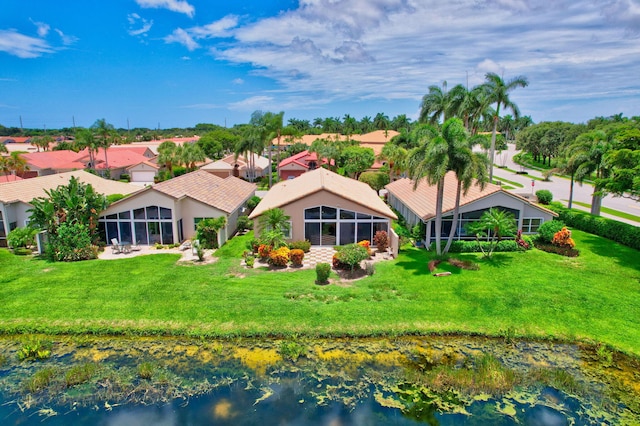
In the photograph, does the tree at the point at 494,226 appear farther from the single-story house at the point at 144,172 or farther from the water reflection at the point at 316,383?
the single-story house at the point at 144,172

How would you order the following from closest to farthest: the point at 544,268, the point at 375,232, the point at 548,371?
the point at 548,371 → the point at 544,268 → the point at 375,232

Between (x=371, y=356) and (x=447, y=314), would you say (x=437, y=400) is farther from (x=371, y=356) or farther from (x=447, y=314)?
(x=447, y=314)

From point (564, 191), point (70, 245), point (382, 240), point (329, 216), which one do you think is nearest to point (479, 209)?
point (382, 240)

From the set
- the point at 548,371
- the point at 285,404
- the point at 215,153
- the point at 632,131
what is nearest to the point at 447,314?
the point at 548,371

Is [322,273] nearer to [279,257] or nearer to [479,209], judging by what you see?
[279,257]

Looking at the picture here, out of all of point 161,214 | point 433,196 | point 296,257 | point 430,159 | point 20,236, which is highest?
point 430,159

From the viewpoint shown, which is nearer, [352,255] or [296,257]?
[352,255]

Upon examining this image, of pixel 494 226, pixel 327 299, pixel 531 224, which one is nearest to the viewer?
pixel 327 299

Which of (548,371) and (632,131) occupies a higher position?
(632,131)
